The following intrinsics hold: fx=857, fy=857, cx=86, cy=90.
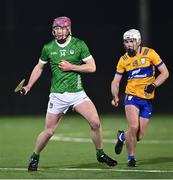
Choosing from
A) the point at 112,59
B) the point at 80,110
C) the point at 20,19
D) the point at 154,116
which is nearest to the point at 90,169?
the point at 80,110

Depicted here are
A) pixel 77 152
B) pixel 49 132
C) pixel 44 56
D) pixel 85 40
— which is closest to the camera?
pixel 49 132

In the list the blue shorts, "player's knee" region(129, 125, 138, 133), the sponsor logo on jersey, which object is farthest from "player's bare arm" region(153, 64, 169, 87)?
the sponsor logo on jersey

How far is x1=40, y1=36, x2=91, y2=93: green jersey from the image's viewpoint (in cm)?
1281

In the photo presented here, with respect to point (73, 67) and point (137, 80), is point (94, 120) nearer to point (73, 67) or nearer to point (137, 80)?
point (73, 67)

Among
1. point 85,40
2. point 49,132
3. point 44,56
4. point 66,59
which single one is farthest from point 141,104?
point 85,40

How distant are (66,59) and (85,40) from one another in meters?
16.9

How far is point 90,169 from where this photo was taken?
1285 cm

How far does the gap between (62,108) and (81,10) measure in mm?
26327

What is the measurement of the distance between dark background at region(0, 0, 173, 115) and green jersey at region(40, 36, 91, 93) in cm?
1324

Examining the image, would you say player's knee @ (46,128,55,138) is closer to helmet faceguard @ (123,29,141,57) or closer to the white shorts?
the white shorts

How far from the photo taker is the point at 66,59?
12820 mm

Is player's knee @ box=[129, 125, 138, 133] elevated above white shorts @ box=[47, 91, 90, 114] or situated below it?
below

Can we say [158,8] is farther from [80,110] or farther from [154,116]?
[80,110]

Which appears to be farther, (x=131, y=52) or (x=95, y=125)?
(x=131, y=52)
